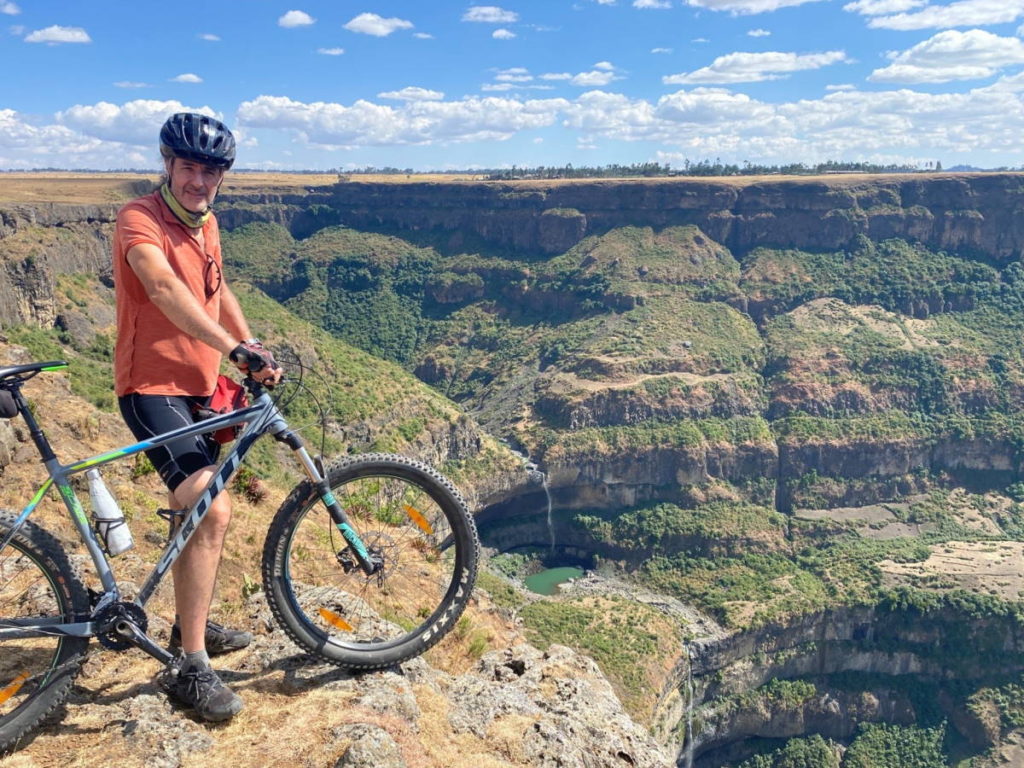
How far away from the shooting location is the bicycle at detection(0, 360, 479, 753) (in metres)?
4.46

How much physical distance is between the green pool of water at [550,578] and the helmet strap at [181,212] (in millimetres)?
53904

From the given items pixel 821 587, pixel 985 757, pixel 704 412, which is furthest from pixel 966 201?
pixel 985 757

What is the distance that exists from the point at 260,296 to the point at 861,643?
5664cm

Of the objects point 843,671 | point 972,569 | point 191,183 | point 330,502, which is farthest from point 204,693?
point 972,569

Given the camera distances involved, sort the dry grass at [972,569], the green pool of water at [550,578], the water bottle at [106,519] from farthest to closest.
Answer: the green pool of water at [550,578]
the dry grass at [972,569]
the water bottle at [106,519]

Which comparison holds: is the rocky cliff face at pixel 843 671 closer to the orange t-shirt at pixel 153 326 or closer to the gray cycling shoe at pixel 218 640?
the gray cycling shoe at pixel 218 640

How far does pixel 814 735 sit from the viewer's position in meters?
44.6

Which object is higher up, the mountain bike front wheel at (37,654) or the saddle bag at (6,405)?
the saddle bag at (6,405)

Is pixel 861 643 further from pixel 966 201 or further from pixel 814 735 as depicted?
pixel 966 201

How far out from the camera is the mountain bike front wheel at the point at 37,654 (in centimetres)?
430

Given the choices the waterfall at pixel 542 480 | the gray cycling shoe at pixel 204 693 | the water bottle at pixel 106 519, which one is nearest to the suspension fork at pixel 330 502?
the water bottle at pixel 106 519

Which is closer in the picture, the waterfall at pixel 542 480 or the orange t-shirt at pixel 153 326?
the orange t-shirt at pixel 153 326

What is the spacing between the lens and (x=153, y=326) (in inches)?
184

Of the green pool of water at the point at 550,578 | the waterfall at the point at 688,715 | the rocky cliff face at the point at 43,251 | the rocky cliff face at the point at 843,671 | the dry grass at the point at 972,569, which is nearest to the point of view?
the rocky cliff face at the point at 43,251
